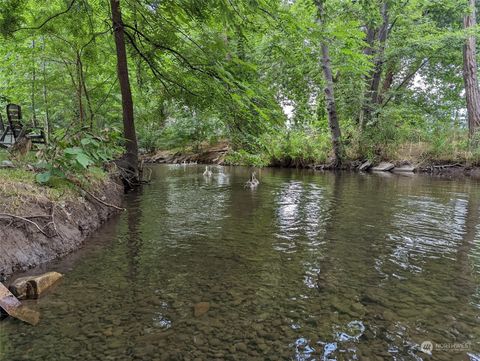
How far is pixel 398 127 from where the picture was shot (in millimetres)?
18469

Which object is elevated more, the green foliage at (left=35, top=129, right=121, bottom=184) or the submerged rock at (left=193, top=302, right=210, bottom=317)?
the green foliage at (left=35, top=129, right=121, bottom=184)

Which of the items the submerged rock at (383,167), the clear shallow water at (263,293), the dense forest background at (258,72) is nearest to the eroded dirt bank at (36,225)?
the clear shallow water at (263,293)

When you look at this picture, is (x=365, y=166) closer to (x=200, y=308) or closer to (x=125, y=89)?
(x=125, y=89)

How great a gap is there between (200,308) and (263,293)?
1.99ft

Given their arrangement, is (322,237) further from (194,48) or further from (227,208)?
(194,48)

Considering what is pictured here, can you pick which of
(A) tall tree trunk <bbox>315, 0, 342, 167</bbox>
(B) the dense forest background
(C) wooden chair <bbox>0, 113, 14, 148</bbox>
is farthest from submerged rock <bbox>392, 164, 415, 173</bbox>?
(C) wooden chair <bbox>0, 113, 14, 148</bbox>

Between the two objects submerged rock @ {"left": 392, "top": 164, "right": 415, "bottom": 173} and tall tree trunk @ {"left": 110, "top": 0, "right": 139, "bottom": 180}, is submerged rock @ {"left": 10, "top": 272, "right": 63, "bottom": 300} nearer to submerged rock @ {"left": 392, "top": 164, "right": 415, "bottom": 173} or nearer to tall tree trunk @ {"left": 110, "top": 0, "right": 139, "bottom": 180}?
tall tree trunk @ {"left": 110, "top": 0, "right": 139, "bottom": 180}

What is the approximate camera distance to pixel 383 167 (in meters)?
17.8

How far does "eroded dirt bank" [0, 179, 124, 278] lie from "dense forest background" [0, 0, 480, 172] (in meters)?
1.25

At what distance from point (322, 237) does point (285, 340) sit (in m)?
2.66

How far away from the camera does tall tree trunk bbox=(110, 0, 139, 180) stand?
7.92 metres

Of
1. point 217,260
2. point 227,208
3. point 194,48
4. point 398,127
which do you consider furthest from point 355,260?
point 398,127

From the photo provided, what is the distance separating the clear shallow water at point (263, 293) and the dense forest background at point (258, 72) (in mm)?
2247

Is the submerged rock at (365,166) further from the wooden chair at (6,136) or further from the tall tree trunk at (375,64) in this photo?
the wooden chair at (6,136)
